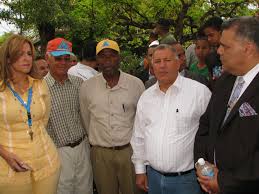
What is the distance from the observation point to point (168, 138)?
358 cm

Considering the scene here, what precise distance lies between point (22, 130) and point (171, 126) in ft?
4.71

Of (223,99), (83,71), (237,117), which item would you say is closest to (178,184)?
(223,99)

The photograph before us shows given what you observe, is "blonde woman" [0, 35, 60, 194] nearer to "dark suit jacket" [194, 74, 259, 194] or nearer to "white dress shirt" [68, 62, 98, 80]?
"dark suit jacket" [194, 74, 259, 194]

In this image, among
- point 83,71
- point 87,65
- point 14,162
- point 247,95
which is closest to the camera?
point 247,95

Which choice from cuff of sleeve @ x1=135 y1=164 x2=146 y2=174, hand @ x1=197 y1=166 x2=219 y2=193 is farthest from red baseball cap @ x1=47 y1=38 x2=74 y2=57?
hand @ x1=197 y1=166 x2=219 y2=193

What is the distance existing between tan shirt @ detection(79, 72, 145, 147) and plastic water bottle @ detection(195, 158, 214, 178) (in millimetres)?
1533

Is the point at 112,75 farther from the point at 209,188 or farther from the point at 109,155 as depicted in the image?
the point at 209,188

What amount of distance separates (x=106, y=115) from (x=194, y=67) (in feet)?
6.09

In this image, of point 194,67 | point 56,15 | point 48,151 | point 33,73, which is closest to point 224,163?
point 48,151

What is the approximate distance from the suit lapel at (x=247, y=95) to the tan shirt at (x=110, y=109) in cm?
186

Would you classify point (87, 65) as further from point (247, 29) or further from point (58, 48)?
point (247, 29)

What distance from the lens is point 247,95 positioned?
267cm

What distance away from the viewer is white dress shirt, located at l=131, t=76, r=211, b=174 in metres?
3.56

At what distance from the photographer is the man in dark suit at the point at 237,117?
261 cm
